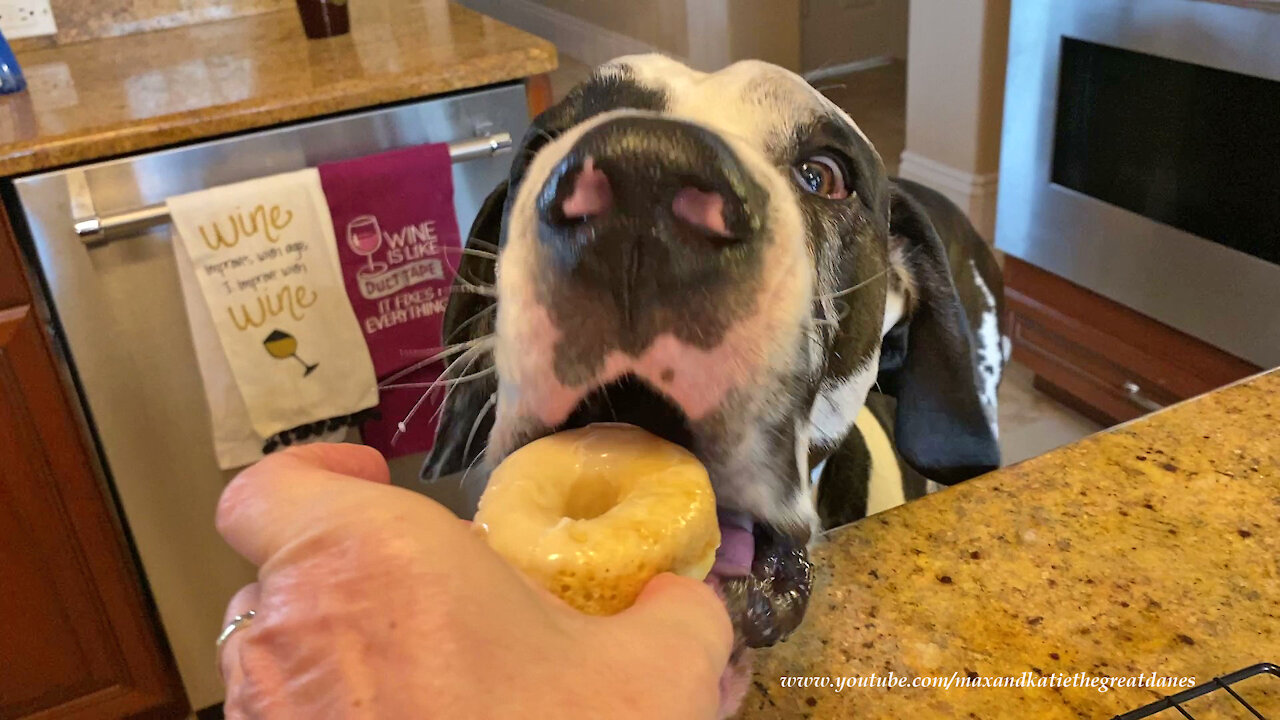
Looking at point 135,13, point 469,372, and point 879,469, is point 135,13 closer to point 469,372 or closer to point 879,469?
point 469,372

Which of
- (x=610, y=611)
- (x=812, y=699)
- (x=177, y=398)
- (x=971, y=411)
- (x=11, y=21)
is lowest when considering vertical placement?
(x=177, y=398)

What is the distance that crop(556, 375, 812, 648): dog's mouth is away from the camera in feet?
2.18

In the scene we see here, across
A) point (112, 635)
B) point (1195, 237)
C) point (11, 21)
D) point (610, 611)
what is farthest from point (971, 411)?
point (11, 21)

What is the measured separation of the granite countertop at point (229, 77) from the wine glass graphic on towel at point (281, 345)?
0.39 m

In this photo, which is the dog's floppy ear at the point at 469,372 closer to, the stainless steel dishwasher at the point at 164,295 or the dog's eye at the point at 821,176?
the dog's eye at the point at 821,176

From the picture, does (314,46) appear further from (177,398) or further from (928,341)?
(928,341)

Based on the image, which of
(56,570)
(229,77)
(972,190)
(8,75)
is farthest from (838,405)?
(972,190)

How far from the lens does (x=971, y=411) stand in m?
1.16

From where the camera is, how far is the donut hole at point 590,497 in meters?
0.65

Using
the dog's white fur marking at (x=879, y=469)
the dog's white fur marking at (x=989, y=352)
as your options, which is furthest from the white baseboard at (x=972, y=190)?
the dog's white fur marking at (x=879, y=469)

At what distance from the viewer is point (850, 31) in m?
5.63

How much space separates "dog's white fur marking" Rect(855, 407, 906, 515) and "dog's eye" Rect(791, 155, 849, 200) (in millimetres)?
407

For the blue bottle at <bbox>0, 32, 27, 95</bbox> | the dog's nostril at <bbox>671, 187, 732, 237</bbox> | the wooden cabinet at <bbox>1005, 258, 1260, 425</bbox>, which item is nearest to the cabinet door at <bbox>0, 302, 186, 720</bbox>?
the blue bottle at <bbox>0, 32, 27, 95</bbox>

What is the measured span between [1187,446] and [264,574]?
2.41ft
